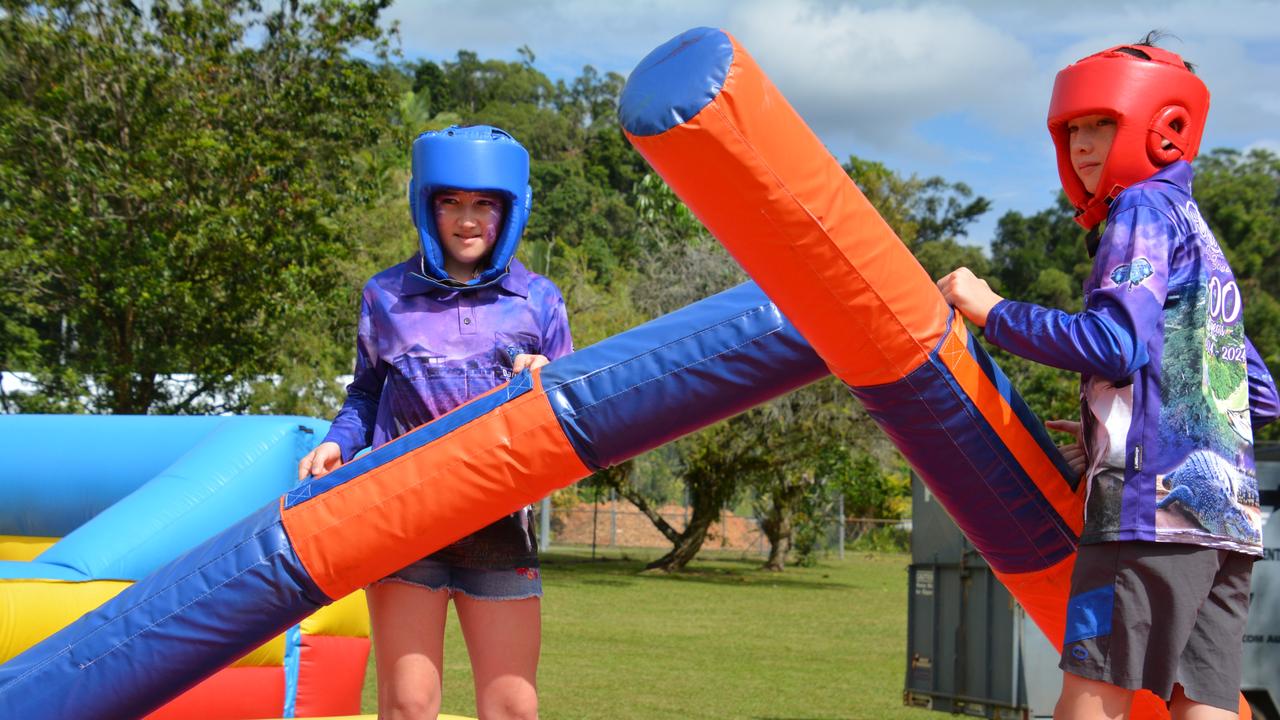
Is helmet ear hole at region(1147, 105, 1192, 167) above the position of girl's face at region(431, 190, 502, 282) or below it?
above

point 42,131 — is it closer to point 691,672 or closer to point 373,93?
point 373,93

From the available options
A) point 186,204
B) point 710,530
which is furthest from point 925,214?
point 186,204

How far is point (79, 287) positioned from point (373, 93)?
388cm

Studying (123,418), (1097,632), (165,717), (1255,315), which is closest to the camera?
(1097,632)

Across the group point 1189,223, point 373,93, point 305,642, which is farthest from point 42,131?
point 1189,223

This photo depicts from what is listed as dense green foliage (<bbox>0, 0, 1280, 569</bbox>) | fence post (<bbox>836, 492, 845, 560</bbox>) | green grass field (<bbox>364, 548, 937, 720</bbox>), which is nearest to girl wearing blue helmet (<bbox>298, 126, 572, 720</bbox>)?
green grass field (<bbox>364, 548, 937, 720</bbox>)

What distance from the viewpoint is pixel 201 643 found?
9.84ft

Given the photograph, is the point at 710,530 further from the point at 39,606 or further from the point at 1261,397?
the point at 1261,397

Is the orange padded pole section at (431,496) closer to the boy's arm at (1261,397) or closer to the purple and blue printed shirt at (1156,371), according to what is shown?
the purple and blue printed shirt at (1156,371)

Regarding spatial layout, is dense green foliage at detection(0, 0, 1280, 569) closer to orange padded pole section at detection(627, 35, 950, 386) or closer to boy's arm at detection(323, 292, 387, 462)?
boy's arm at detection(323, 292, 387, 462)

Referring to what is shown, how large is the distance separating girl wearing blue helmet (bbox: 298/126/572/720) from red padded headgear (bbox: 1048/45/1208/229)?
4.31 feet

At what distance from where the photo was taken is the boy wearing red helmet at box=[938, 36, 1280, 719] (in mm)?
2424

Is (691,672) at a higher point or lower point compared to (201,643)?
lower

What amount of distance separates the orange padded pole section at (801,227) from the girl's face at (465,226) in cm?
88
